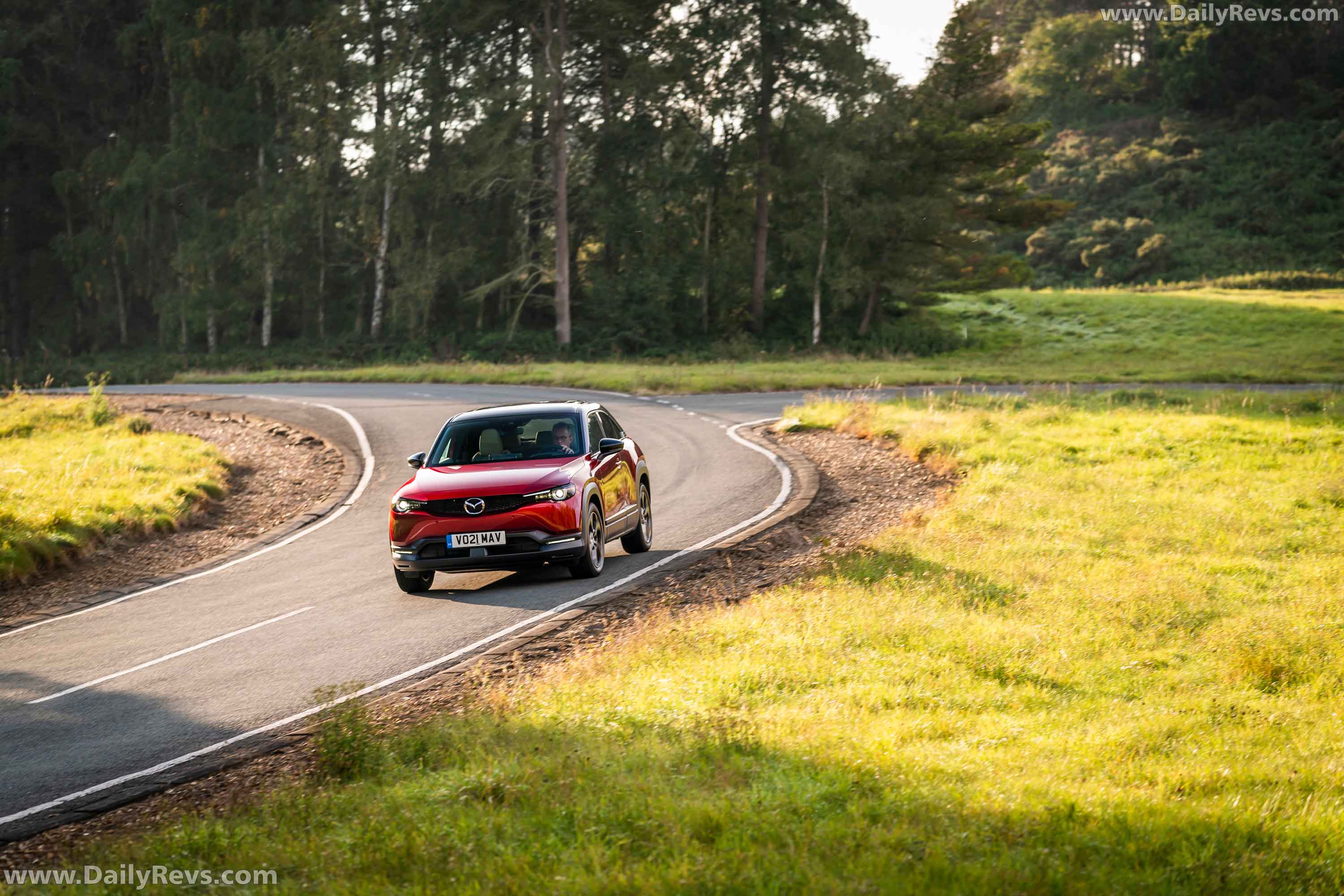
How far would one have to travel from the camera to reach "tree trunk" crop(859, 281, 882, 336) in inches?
2003

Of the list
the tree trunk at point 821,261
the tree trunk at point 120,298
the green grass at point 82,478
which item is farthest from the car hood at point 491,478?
the tree trunk at point 120,298

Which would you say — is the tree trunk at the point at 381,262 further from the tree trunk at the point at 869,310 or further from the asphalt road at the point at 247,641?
the asphalt road at the point at 247,641

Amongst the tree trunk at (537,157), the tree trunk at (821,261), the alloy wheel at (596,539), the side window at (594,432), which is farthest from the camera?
the tree trunk at (821,261)

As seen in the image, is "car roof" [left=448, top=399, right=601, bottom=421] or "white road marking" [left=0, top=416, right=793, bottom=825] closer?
"white road marking" [left=0, top=416, right=793, bottom=825]

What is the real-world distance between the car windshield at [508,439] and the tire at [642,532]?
135 cm

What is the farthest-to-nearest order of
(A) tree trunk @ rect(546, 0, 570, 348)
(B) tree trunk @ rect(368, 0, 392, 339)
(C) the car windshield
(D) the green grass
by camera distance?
(B) tree trunk @ rect(368, 0, 392, 339) → (A) tree trunk @ rect(546, 0, 570, 348) → (D) the green grass → (C) the car windshield

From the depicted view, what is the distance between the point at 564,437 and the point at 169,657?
4.59 metres

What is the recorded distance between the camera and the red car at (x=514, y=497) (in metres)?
11.2

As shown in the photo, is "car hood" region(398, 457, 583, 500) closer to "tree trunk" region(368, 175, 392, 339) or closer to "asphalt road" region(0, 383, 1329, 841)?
"asphalt road" region(0, 383, 1329, 841)

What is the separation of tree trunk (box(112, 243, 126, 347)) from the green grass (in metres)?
32.7

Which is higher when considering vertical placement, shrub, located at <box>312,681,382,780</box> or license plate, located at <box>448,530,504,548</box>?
license plate, located at <box>448,530,504,548</box>

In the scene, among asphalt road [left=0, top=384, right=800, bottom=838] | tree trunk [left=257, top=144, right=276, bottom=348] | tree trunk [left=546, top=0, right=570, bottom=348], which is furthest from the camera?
tree trunk [left=257, top=144, right=276, bottom=348]
